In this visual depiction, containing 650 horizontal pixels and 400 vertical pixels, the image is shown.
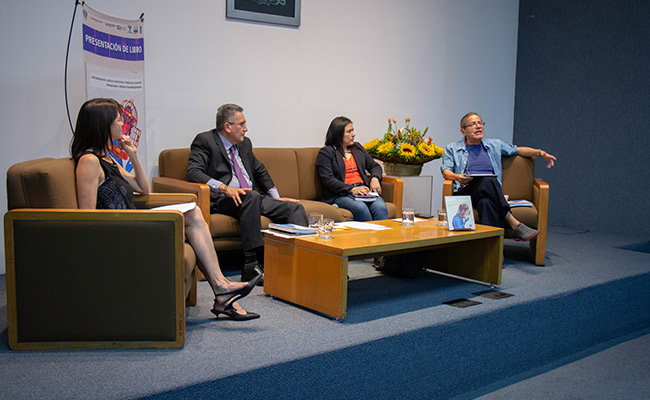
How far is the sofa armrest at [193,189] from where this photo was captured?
364cm

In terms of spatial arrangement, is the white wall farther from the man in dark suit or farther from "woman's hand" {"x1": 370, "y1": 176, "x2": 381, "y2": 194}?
"woman's hand" {"x1": 370, "y1": 176, "x2": 381, "y2": 194}

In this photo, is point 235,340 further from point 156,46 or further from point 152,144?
point 156,46

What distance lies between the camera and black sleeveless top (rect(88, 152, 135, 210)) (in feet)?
8.72

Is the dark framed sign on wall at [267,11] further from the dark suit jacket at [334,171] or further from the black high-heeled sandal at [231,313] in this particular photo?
the black high-heeled sandal at [231,313]

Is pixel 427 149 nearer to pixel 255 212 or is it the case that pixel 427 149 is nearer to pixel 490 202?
pixel 490 202

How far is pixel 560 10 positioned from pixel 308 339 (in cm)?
514

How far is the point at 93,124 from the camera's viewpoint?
268cm

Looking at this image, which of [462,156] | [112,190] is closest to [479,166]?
[462,156]

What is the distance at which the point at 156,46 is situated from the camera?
172 inches

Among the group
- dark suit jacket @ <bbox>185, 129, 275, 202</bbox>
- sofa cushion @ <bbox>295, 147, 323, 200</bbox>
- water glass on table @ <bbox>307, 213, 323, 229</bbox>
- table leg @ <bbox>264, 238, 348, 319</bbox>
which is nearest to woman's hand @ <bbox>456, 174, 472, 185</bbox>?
sofa cushion @ <bbox>295, 147, 323, 200</bbox>

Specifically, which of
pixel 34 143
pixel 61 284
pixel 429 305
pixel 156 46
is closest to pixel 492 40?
pixel 156 46

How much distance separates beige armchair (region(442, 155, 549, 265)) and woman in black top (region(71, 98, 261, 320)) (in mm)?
1798

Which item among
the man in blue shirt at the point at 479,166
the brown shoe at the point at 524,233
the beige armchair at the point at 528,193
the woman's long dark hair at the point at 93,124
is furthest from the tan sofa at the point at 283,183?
the woman's long dark hair at the point at 93,124

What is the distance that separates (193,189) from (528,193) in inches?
101
